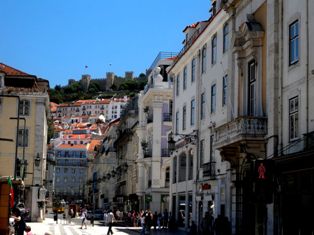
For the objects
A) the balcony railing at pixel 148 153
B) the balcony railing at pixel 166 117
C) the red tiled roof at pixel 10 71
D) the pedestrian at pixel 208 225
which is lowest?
the pedestrian at pixel 208 225

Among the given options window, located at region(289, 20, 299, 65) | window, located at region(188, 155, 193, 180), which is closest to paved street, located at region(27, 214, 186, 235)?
window, located at region(188, 155, 193, 180)

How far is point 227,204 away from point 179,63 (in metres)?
17.4

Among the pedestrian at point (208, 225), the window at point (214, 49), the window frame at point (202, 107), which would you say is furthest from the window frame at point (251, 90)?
the window frame at point (202, 107)

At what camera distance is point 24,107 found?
63406 mm

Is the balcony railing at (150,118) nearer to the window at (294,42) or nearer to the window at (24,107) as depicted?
the window at (24,107)

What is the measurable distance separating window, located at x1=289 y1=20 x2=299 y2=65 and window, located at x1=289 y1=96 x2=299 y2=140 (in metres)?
1.41

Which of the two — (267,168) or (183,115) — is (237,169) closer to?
(267,168)

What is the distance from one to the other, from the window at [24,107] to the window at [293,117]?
4223 cm

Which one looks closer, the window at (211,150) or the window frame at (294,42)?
the window frame at (294,42)

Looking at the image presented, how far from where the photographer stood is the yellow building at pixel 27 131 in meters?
61.3

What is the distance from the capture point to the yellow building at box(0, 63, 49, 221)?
61.3m

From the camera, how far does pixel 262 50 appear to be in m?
27.7

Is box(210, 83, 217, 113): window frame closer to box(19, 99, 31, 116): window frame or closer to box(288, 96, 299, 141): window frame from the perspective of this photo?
box(288, 96, 299, 141): window frame

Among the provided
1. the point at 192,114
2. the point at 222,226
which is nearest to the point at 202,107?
the point at 192,114
